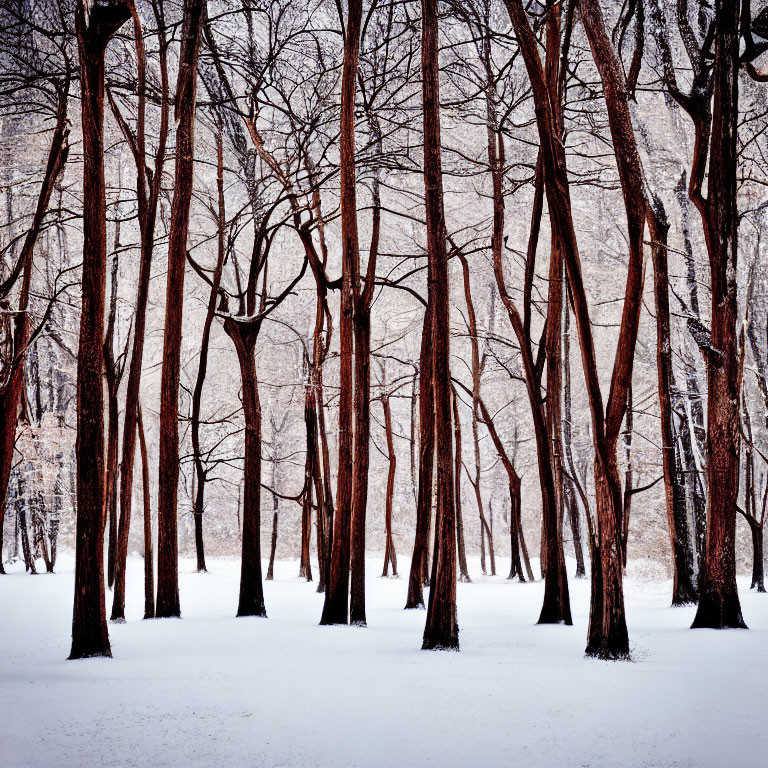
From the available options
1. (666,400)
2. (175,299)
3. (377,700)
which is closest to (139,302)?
(175,299)

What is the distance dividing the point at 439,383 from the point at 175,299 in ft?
12.1

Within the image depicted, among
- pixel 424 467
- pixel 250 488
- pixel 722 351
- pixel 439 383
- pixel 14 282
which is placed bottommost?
pixel 250 488

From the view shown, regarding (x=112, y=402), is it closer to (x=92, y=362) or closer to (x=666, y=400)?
(x=92, y=362)

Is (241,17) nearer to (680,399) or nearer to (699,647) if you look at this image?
(680,399)

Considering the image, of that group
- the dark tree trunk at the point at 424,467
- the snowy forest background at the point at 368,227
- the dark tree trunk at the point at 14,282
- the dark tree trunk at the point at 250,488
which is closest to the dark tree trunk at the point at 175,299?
the snowy forest background at the point at 368,227

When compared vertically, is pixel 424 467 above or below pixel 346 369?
below

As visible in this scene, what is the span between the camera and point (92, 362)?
246 inches

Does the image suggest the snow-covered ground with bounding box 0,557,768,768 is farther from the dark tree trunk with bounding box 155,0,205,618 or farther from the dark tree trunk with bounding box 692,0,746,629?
the dark tree trunk with bounding box 155,0,205,618

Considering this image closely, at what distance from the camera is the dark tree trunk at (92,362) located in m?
6.11

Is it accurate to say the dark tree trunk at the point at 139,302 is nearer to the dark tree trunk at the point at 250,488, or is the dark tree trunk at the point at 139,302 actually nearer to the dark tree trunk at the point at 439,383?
the dark tree trunk at the point at 250,488

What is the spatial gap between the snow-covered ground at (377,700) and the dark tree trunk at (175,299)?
3.43ft

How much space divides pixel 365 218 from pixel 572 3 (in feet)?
49.3

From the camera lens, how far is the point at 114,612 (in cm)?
941

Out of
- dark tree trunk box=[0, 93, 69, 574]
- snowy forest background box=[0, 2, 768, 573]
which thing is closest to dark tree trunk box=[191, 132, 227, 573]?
snowy forest background box=[0, 2, 768, 573]
